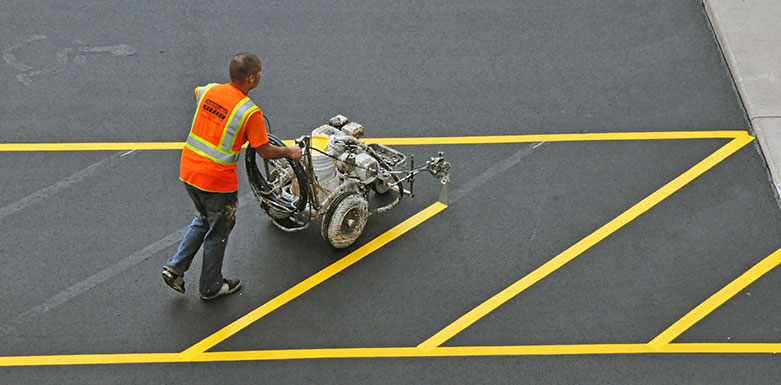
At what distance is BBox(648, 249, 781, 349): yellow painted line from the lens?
276 inches

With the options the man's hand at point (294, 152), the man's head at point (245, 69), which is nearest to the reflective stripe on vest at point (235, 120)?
the man's head at point (245, 69)

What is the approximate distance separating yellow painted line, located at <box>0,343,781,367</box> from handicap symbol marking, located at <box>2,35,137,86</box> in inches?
159

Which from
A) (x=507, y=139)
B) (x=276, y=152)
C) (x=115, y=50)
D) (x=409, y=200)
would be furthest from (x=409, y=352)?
(x=115, y=50)

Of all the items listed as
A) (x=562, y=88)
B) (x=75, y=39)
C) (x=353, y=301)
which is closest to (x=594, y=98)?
(x=562, y=88)

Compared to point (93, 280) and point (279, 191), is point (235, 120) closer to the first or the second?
point (279, 191)

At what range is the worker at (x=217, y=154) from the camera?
6.31m

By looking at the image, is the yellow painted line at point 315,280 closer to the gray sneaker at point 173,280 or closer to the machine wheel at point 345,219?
the machine wheel at point 345,219

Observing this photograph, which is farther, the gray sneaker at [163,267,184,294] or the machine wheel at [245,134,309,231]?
the machine wheel at [245,134,309,231]

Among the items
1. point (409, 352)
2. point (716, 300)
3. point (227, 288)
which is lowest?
point (716, 300)

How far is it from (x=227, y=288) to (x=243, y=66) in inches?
82.7

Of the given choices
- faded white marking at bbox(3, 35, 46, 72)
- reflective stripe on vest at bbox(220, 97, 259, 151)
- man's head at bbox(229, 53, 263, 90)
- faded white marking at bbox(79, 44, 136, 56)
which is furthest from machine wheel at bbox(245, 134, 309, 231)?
faded white marking at bbox(3, 35, 46, 72)

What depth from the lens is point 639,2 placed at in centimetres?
1070

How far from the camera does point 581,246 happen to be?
7.79 metres

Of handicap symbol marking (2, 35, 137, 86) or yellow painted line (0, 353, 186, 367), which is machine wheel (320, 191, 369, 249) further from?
handicap symbol marking (2, 35, 137, 86)
